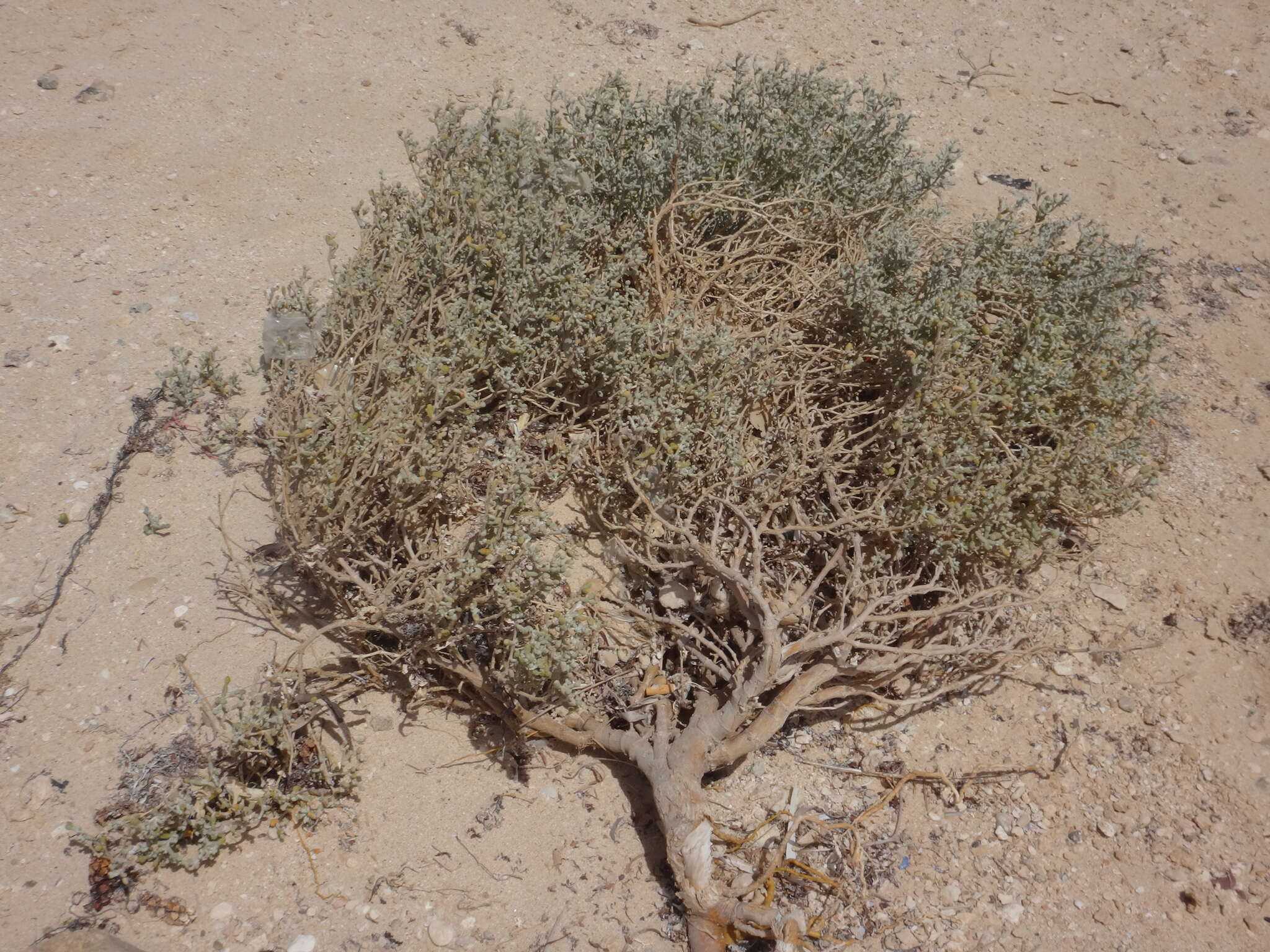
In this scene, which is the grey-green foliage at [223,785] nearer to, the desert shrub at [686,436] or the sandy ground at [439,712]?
the sandy ground at [439,712]

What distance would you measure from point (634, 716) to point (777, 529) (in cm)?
76

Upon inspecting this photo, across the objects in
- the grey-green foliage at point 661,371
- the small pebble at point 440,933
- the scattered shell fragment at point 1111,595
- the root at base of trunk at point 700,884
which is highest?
the grey-green foliage at point 661,371

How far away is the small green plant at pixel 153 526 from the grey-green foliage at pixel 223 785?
0.72 m

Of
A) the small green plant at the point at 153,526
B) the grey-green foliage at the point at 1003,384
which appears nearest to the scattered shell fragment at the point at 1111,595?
the grey-green foliage at the point at 1003,384

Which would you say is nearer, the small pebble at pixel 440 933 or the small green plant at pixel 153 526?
the small pebble at pixel 440 933

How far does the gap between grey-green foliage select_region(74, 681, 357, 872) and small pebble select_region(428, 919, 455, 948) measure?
453 mm

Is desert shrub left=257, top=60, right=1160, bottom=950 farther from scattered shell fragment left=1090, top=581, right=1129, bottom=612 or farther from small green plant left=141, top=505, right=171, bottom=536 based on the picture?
small green plant left=141, top=505, right=171, bottom=536

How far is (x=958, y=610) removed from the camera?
300 cm

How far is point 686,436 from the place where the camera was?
9.86 ft

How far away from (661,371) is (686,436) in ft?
0.81

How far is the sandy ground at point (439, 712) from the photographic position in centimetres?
259

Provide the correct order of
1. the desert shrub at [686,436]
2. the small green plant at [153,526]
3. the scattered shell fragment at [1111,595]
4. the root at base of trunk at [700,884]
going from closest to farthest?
the root at base of trunk at [700,884]
the desert shrub at [686,436]
the small green plant at [153,526]
the scattered shell fragment at [1111,595]

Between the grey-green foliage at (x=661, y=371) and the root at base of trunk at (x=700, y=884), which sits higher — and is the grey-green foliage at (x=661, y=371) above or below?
above

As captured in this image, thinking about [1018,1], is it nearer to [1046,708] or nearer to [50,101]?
[1046,708]
